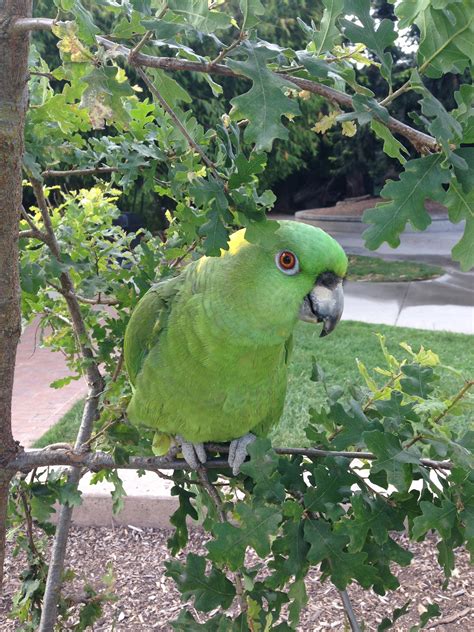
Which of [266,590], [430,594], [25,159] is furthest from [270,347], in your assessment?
[430,594]

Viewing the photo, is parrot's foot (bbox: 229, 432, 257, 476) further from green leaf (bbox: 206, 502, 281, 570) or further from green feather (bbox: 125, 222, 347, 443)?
green leaf (bbox: 206, 502, 281, 570)

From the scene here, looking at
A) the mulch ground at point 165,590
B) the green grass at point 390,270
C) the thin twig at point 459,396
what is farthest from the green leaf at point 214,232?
the green grass at point 390,270

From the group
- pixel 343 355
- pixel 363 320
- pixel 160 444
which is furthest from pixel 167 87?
pixel 363 320

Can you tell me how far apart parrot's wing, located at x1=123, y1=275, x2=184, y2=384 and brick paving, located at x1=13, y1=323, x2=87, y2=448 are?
202 centimetres

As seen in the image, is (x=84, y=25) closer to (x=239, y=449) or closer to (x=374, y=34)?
(x=374, y=34)

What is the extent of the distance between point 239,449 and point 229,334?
0.40 meters

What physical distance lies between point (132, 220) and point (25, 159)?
7.29m

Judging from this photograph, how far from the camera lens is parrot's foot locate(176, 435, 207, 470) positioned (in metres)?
1.43

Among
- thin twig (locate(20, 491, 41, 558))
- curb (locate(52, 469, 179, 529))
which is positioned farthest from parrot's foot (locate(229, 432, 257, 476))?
curb (locate(52, 469, 179, 529))

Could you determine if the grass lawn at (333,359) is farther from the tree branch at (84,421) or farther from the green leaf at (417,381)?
the green leaf at (417,381)

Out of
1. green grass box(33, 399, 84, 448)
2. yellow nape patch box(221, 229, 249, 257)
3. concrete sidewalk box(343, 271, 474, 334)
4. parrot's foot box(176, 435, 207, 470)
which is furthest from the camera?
concrete sidewalk box(343, 271, 474, 334)

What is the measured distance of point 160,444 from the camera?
1.66 meters

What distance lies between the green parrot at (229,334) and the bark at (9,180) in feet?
1.30

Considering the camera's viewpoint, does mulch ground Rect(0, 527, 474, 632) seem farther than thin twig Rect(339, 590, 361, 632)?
Yes
